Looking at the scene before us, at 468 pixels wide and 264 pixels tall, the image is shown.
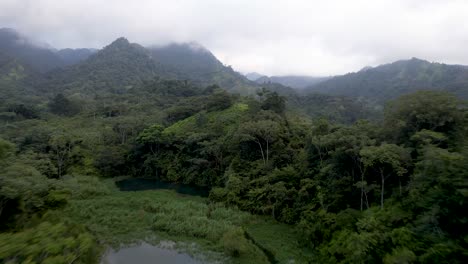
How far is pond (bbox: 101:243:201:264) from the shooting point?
16.3 metres

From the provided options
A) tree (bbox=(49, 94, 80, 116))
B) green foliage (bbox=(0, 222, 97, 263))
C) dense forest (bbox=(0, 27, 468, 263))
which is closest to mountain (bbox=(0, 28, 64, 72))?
tree (bbox=(49, 94, 80, 116))

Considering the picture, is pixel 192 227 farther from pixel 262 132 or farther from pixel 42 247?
pixel 42 247

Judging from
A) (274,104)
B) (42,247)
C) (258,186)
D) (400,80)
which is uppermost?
(400,80)

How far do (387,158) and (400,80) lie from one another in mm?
112212

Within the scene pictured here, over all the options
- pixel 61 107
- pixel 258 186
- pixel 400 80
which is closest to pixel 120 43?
pixel 61 107

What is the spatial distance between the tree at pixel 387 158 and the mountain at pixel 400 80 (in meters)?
67.1

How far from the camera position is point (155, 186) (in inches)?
1335

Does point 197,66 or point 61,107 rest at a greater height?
point 197,66

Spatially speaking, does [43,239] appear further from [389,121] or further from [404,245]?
[389,121]

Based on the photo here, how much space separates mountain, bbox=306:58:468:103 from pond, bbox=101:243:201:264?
74.9 meters

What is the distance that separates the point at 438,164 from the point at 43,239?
12858 millimetres

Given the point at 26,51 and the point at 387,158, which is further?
the point at 26,51

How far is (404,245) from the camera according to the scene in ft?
35.0

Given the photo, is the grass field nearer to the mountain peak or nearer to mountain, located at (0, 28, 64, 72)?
the mountain peak
